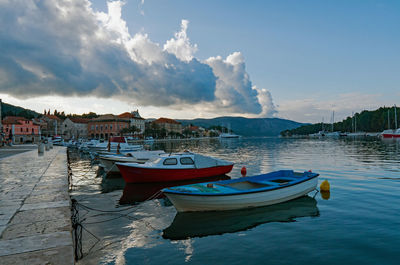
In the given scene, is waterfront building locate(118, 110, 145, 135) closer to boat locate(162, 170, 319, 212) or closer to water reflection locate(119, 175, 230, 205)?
water reflection locate(119, 175, 230, 205)

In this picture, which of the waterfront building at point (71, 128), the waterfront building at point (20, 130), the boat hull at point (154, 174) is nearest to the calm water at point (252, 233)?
the boat hull at point (154, 174)

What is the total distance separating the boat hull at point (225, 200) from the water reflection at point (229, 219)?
0.76 feet

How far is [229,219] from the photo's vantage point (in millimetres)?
10820

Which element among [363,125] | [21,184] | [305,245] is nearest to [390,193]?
[305,245]

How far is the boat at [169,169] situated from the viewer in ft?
60.2

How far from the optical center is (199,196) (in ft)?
35.4

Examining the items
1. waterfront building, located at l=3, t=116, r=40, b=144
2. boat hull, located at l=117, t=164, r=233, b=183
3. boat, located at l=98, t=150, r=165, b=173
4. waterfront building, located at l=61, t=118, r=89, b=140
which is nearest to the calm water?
boat hull, located at l=117, t=164, r=233, b=183

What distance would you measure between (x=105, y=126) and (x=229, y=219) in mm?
150770

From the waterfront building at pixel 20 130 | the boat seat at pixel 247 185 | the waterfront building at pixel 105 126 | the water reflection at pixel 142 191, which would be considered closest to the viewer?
the boat seat at pixel 247 185

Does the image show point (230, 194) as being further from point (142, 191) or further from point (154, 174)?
point (154, 174)

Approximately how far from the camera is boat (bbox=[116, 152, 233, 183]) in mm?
18359

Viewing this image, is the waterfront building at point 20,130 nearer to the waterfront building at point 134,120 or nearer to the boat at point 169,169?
the waterfront building at point 134,120

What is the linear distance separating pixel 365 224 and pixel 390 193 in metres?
6.52

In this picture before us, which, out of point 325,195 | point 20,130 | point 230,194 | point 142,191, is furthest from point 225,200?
point 20,130
